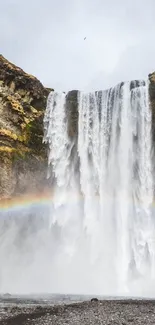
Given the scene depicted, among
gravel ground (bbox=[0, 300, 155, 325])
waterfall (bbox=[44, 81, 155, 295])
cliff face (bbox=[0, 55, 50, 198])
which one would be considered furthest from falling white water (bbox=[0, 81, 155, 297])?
gravel ground (bbox=[0, 300, 155, 325])

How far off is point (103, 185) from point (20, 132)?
9756 mm

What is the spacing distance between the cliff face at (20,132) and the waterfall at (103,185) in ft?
3.98

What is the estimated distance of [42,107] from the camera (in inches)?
1629

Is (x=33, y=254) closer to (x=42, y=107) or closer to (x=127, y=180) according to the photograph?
(x=127, y=180)

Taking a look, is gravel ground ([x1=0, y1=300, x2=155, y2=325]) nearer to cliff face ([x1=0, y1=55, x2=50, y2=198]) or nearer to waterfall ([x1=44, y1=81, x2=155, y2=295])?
waterfall ([x1=44, y1=81, x2=155, y2=295])

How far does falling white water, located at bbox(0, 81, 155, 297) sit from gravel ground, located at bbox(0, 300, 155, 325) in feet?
45.6

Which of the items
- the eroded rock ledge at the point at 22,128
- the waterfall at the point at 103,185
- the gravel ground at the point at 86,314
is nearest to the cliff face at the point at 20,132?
the eroded rock ledge at the point at 22,128

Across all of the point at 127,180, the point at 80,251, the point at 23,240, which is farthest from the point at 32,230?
the point at 127,180

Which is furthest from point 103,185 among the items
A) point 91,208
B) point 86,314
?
point 86,314

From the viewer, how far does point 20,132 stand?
3869 centimetres

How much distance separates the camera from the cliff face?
36.9 meters

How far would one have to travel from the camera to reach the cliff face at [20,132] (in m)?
36.9

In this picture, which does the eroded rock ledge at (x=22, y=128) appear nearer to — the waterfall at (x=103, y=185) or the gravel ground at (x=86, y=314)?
the waterfall at (x=103, y=185)

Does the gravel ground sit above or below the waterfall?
below
